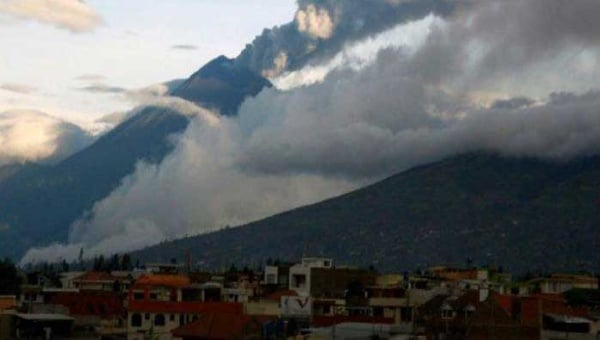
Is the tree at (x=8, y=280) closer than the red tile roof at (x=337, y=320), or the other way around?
the red tile roof at (x=337, y=320)

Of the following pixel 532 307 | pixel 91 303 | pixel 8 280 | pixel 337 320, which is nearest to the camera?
pixel 337 320

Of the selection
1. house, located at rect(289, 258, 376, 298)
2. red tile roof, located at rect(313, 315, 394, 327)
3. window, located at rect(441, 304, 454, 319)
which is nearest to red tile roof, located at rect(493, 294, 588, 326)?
window, located at rect(441, 304, 454, 319)

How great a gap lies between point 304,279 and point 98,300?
2584cm

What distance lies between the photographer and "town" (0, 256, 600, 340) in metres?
72.2

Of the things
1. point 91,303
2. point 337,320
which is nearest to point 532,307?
point 337,320

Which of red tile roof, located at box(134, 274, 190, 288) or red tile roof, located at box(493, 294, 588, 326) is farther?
red tile roof, located at box(134, 274, 190, 288)

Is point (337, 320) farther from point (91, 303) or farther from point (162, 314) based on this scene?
point (91, 303)

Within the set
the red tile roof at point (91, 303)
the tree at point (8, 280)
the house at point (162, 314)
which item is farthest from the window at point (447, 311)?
the tree at point (8, 280)

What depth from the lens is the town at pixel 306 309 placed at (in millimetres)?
72188

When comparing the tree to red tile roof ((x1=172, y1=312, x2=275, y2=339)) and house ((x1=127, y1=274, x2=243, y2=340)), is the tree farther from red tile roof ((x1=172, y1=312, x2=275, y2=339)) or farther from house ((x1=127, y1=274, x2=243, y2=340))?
red tile roof ((x1=172, y1=312, x2=275, y2=339))

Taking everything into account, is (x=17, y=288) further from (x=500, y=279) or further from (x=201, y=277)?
(x=500, y=279)

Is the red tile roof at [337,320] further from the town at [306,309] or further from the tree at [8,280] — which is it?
the tree at [8,280]

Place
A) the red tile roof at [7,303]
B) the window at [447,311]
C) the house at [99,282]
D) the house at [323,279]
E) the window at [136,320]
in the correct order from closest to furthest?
the window at [447,311], the window at [136,320], the red tile roof at [7,303], the house at [323,279], the house at [99,282]

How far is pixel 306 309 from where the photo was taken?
92.9 m
